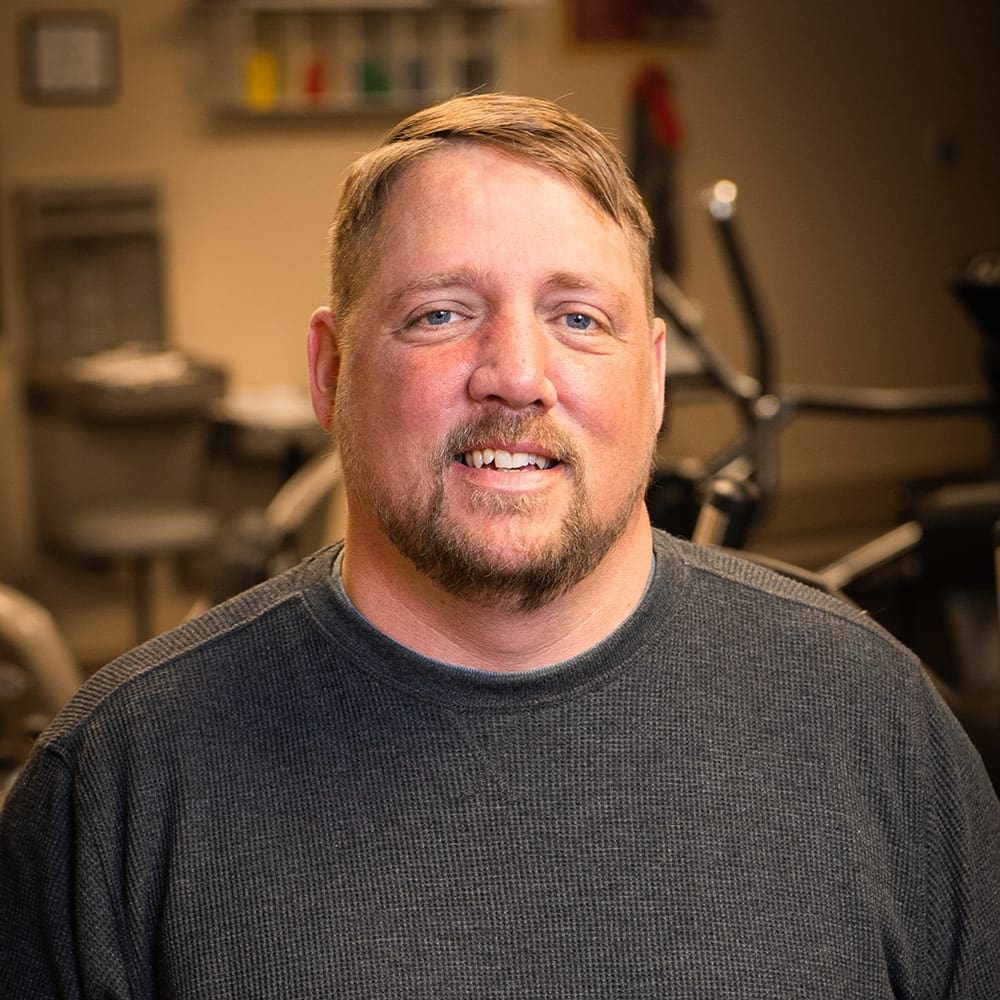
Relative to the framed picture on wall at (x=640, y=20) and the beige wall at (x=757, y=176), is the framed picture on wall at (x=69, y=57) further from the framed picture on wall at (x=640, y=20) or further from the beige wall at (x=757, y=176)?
the framed picture on wall at (x=640, y=20)

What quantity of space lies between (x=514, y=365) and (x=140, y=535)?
3.39m

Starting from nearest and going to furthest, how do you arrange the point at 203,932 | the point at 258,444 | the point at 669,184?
the point at 203,932, the point at 258,444, the point at 669,184

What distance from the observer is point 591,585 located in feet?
3.98

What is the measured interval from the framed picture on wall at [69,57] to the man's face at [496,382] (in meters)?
Result: 3.96

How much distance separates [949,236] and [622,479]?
5861mm

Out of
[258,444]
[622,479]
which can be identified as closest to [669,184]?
[258,444]

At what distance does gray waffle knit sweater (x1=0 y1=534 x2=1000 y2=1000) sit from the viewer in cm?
113

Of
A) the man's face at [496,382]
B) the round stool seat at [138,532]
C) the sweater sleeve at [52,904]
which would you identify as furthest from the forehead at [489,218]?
the round stool seat at [138,532]

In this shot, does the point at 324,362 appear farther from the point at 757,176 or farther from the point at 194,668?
the point at 757,176

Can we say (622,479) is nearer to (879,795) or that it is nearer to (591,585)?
(591,585)

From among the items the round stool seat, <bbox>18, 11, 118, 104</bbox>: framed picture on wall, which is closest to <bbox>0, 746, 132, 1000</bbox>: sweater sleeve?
the round stool seat

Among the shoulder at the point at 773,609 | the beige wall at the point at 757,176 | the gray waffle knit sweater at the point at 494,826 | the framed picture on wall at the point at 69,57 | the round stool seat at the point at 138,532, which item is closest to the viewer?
the gray waffle knit sweater at the point at 494,826

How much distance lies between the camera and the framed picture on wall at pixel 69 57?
476 cm

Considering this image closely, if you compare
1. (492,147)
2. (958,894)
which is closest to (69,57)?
(492,147)
